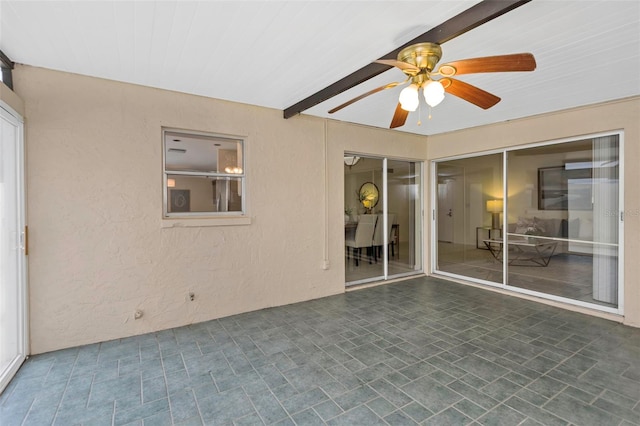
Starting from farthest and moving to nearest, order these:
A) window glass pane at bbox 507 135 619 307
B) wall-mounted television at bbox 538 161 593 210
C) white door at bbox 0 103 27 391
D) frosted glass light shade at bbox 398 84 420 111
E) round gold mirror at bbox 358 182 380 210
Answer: round gold mirror at bbox 358 182 380 210 → wall-mounted television at bbox 538 161 593 210 → window glass pane at bbox 507 135 619 307 → white door at bbox 0 103 27 391 → frosted glass light shade at bbox 398 84 420 111

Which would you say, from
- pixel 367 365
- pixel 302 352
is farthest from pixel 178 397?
pixel 367 365

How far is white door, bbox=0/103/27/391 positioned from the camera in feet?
7.70

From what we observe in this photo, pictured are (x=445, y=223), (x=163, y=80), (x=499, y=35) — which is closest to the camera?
(x=499, y=35)

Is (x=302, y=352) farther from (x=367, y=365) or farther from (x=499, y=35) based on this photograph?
(x=499, y=35)

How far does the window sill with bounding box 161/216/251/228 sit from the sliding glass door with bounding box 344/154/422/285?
1682 mm

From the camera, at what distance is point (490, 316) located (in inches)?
138

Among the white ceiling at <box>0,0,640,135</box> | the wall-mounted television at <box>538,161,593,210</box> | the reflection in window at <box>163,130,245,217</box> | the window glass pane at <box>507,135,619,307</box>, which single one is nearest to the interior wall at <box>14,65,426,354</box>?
the reflection in window at <box>163,130,245,217</box>

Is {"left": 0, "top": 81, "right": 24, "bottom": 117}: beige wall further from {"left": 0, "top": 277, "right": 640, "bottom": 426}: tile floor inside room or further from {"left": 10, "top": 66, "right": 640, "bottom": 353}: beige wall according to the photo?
{"left": 0, "top": 277, "right": 640, "bottom": 426}: tile floor inside room

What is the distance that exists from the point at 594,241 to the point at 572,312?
2.97ft

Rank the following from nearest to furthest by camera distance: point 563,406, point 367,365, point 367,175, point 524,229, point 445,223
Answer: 1. point 563,406
2. point 367,365
3. point 524,229
4. point 367,175
5. point 445,223

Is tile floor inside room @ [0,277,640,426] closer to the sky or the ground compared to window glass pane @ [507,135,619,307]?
closer to the ground

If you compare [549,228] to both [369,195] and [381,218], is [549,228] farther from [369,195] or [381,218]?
[369,195]

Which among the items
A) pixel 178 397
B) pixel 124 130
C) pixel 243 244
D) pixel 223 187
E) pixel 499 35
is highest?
pixel 499 35

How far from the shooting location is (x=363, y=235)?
16.6ft
